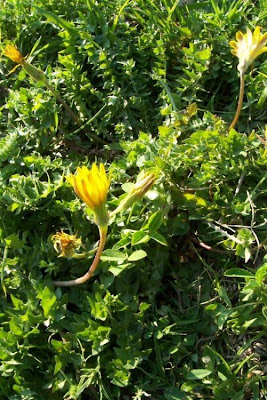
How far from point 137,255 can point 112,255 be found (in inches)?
3.9

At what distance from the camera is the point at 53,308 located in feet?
6.89

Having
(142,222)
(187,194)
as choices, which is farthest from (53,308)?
(187,194)

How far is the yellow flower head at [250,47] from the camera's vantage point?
2246 mm

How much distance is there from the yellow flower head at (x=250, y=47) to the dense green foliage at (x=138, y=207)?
0.22m

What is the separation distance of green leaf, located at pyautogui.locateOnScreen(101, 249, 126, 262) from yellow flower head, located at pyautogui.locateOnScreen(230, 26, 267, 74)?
2.87 ft

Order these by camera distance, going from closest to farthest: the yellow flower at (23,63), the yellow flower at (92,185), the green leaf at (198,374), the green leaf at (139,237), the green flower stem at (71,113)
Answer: the yellow flower at (92,185), the green leaf at (198,374), the green leaf at (139,237), the yellow flower at (23,63), the green flower stem at (71,113)

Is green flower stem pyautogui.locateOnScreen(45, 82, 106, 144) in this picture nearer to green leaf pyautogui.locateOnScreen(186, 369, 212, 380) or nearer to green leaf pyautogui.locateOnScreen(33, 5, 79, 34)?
green leaf pyautogui.locateOnScreen(33, 5, 79, 34)

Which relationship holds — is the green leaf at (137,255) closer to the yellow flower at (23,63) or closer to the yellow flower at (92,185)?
the yellow flower at (92,185)

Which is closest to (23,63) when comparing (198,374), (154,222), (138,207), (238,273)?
(138,207)

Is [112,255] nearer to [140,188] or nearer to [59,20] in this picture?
[140,188]

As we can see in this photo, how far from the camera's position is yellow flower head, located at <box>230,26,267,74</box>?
225cm

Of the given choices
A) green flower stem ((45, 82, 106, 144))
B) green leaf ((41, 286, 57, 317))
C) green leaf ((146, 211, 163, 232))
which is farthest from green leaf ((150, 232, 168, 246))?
green flower stem ((45, 82, 106, 144))

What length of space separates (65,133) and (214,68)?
72cm

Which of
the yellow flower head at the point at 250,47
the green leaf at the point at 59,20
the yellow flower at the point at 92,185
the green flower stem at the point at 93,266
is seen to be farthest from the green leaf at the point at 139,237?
the green leaf at the point at 59,20
